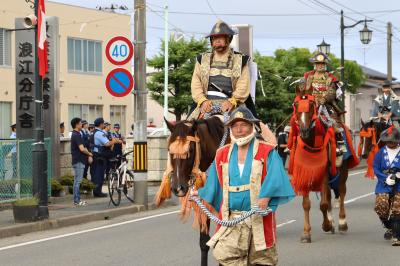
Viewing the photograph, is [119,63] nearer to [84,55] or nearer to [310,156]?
[310,156]

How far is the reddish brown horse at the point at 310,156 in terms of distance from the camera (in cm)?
1202

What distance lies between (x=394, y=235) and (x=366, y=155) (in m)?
6.82

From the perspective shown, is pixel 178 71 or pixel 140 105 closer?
pixel 140 105

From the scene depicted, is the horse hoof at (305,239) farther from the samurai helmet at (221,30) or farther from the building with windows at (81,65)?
the building with windows at (81,65)

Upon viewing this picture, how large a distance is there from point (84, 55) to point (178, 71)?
622 cm

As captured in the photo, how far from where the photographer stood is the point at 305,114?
1193cm

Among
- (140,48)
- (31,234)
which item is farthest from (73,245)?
(140,48)

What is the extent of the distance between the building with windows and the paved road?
84.0 ft

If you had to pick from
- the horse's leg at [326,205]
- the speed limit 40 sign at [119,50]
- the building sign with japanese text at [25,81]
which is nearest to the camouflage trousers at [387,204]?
the horse's leg at [326,205]

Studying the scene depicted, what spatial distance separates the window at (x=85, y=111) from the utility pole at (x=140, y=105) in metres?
26.2

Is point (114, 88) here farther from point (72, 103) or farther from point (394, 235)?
point (72, 103)

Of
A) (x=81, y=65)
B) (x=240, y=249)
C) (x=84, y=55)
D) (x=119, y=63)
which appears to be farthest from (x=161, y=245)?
(x=84, y=55)

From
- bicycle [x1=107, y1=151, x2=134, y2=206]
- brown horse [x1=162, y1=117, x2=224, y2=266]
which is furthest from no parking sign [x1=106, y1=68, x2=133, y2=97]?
brown horse [x1=162, y1=117, x2=224, y2=266]

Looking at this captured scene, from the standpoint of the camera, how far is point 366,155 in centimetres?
1848
